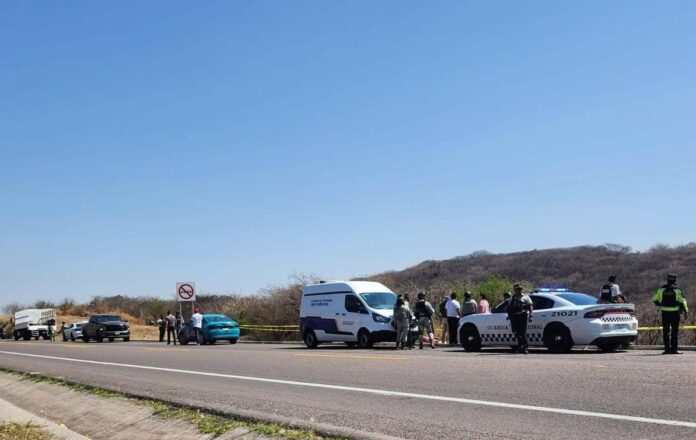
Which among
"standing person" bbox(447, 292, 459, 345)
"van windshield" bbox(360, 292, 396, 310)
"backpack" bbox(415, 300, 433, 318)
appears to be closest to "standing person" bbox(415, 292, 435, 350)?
"backpack" bbox(415, 300, 433, 318)

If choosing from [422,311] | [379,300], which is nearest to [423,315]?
[422,311]

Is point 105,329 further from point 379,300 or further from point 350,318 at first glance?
point 379,300

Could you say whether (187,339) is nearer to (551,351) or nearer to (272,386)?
(551,351)

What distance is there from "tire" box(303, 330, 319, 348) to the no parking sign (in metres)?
17.2

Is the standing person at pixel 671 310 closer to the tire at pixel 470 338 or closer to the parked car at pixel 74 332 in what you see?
the tire at pixel 470 338

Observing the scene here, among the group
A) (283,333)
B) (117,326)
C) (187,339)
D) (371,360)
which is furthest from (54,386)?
(117,326)

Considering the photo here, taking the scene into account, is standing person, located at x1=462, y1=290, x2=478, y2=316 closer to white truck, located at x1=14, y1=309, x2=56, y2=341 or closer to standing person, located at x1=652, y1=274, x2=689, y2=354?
standing person, located at x1=652, y1=274, x2=689, y2=354

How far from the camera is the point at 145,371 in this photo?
60.5 feet

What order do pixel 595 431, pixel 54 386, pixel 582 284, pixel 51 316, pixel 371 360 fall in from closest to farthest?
pixel 595 431
pixel 54 386
pixel 371 360
pixel 582 284
pixel 51 316

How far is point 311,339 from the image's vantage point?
27.9 meters

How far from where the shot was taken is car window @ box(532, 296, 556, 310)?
64.0ft

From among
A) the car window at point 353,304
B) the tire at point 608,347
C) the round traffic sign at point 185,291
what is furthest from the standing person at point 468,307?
the round traffic sign at point 185,291

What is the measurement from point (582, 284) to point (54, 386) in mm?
49496

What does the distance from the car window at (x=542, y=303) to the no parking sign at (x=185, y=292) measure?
90.2ft
